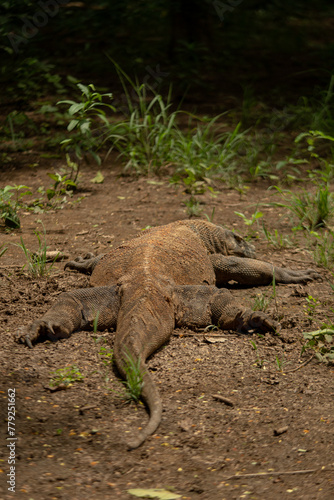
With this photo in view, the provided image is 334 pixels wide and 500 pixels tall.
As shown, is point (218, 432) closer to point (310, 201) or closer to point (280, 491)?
point (280, 491)

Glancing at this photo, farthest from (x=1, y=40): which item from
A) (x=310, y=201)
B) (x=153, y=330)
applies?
(x=153, y=330)

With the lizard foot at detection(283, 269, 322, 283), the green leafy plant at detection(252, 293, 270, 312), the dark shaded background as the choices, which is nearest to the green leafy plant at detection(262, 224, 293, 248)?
the lizard foot at detection(283, 269, 322, 283)

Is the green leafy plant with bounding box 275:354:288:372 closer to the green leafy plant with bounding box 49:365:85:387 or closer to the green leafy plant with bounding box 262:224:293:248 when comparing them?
the green leafy plant with bounding box 49:365:85:387

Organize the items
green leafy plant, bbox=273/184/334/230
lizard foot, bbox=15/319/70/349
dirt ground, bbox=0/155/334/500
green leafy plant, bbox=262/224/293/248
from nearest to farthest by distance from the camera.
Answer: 1. dirt ground, bbox=0/155/334/500
2. lizard foot, bbox=15/319/70/349
3. green leafy plant, bbox=262/224/293/248
4. green leafy plant, bbox=273/184/334/230

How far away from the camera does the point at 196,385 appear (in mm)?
2891

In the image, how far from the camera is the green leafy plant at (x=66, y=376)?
9.28 ft

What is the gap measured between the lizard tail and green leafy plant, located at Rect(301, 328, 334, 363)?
96 cm

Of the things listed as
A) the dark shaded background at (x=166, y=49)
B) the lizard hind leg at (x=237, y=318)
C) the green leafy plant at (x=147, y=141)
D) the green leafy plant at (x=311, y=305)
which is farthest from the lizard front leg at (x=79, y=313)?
the dark shaded background at (x=166, y=49)

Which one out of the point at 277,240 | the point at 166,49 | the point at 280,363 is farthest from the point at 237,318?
the point at 166,49

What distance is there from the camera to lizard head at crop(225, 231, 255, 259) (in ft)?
14.8

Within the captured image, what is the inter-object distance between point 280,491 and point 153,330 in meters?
1.16

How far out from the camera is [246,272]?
4184 mm

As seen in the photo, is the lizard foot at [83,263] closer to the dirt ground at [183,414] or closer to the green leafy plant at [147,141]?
the dirt ground at [183,414]

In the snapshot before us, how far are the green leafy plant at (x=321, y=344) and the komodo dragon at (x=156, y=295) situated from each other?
0.79 ft
